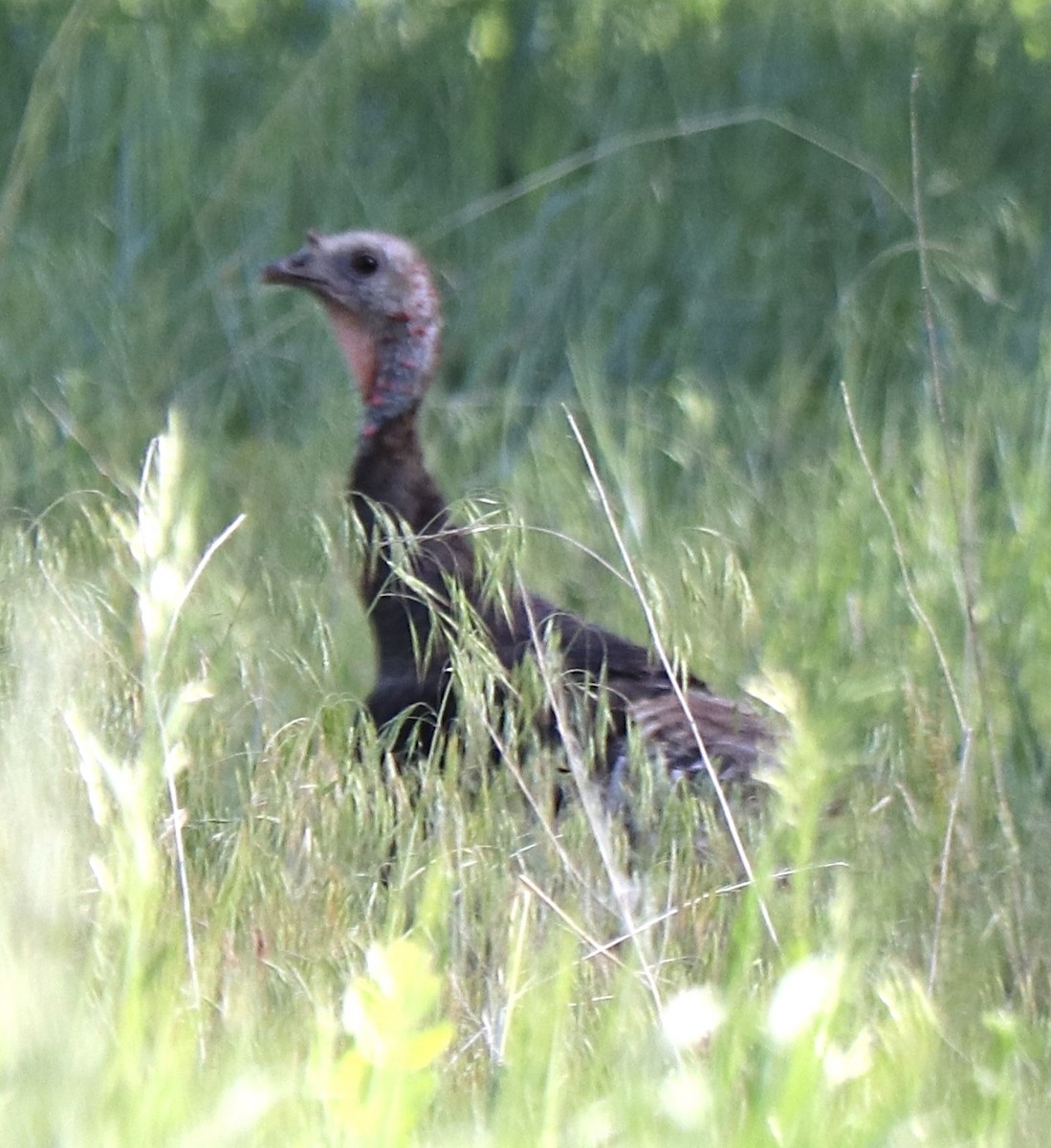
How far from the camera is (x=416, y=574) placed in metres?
3.57

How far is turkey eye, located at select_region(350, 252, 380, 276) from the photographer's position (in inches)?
165

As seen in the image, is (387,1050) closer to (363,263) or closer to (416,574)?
(416,574)

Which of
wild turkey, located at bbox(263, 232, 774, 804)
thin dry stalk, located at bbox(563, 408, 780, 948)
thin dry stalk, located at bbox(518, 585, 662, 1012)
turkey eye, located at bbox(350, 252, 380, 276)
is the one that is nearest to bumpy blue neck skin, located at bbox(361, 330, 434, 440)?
wild turkey, located at bbox(263, 232, 774, 804)

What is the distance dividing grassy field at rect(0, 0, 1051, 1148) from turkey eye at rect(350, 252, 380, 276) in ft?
1.84

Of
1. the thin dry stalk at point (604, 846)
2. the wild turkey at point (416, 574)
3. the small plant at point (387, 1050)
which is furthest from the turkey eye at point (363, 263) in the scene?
the small plant at point (387, 1050)

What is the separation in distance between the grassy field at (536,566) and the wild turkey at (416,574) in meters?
0.14

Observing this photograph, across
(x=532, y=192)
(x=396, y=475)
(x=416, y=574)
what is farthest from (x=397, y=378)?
(x=532, y=192)

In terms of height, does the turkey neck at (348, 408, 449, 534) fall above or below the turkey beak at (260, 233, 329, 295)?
below

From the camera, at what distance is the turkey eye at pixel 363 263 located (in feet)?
13.8

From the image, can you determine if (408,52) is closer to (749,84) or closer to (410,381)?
(749,84)

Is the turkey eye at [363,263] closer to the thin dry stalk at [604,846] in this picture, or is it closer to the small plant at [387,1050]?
the thin dry stalk at [604,846]

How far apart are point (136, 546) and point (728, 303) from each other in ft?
14.5

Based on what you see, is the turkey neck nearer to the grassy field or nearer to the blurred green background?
the grassy field

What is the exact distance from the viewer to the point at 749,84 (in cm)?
614
